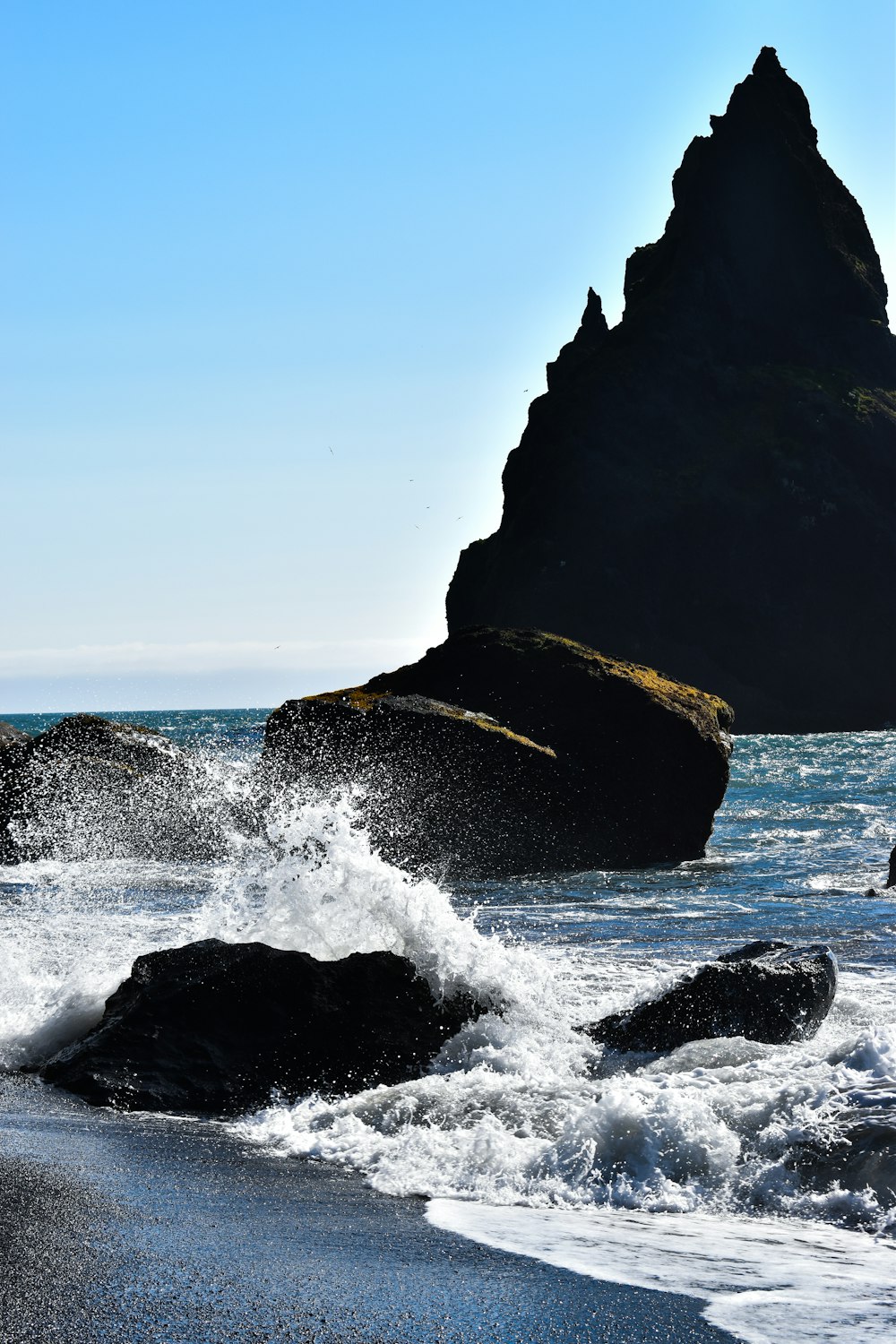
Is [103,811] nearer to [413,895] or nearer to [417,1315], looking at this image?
[413,895]

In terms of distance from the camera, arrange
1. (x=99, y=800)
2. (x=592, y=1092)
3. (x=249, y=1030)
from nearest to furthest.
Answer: (x=592, y=1092), (x=249, y=1030), (x=99, y=800)

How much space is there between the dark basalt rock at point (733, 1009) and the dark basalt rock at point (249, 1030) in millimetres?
976

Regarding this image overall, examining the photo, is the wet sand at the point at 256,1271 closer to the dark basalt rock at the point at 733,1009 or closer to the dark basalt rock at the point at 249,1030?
the dark basalt rock at the point at 249,1030

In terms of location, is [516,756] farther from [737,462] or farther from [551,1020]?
[737,462]

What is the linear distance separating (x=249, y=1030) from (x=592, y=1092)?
6.46 ft

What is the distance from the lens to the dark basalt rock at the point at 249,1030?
638 centimetres

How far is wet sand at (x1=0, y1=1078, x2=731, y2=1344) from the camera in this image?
11.2 feet

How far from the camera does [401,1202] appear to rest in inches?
187

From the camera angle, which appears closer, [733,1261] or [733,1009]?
[733,1261]

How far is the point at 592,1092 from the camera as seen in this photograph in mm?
5914

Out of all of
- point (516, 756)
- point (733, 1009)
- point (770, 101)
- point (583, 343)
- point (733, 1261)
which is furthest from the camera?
point (583, 343)

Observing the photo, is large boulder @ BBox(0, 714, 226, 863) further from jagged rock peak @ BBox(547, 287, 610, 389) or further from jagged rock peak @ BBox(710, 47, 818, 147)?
jagged rock peak @ BBox(710, 47, 818, 147)

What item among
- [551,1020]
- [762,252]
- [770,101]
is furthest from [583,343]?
[551,1020]

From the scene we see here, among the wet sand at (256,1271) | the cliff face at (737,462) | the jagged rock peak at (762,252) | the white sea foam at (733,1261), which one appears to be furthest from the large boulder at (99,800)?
the jagged rock peak at (762,252)
